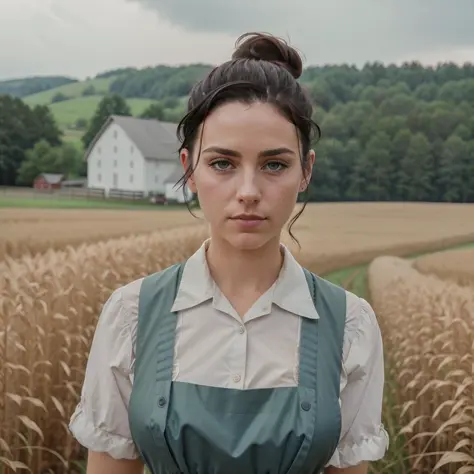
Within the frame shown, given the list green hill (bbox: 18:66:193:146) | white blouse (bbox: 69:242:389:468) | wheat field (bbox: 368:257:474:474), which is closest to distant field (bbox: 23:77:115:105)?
green hill (bbox: 18:66:193:146)

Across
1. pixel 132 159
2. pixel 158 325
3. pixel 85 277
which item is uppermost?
pixel 132 159

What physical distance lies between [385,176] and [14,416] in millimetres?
1230

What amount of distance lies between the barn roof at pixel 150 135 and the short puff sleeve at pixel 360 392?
3.22 ft

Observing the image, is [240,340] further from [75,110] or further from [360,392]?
[75,110]

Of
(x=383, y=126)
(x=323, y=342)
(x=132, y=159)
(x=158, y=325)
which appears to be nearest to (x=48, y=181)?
(x=132, y=159)

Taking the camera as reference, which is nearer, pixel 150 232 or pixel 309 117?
pixel 309 117

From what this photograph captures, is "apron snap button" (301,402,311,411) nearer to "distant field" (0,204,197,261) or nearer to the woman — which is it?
the woman

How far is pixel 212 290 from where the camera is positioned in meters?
0.87

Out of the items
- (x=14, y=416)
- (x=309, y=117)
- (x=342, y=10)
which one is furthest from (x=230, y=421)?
(x=342, y=10)

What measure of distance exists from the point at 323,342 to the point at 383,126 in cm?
113

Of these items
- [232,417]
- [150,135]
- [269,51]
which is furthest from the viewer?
[150,135]

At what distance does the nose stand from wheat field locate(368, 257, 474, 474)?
103cm

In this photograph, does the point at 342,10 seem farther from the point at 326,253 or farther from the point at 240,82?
the point at 240,82

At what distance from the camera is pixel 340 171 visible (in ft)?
5.94
